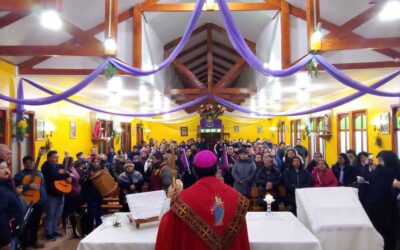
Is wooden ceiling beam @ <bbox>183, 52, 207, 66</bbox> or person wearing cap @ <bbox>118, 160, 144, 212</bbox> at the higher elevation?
wooden ceiling beam @ <bbox>183, 52, 207, 66</bbox>

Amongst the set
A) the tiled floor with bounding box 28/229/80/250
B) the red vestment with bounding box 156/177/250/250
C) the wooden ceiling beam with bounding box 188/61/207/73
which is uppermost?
the wooden ceiling beam with bounding box 188/61/207/73

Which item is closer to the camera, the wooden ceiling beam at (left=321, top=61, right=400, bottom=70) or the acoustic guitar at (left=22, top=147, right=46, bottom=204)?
the acoustic guitar at (left=22, top=147, right=46, bottom=204)

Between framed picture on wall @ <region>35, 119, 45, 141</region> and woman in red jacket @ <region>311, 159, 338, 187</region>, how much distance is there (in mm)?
5120

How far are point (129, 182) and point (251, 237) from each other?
3530 mm

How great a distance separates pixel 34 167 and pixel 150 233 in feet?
9.85

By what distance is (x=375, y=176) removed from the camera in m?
4.57

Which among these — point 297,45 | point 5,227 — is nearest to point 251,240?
point 5,227

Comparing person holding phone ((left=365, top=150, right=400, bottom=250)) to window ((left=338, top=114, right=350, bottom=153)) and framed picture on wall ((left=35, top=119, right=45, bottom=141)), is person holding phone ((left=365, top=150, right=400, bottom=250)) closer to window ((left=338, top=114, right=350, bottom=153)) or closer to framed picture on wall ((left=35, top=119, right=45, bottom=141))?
window ((left=338, top=114, right=350, bottom=153))

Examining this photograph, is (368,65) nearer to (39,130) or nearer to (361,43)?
(361,43)

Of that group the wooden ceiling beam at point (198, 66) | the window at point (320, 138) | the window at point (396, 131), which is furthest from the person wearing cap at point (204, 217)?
the wooden ceiling beam at point (198, 66)

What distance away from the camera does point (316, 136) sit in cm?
1199

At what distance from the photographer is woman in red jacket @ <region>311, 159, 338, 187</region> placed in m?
6.12

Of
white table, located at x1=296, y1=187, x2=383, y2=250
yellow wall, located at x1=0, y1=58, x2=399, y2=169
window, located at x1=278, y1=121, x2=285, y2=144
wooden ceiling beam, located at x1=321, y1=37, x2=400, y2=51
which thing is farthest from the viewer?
window, located at x1=278, y1=121, x2=285, y2=144

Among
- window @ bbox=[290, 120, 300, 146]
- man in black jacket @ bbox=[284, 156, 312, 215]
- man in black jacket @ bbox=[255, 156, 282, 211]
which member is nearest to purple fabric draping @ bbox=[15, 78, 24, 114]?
man in black jacket @ bbox=[255, 156, 282, 211]
